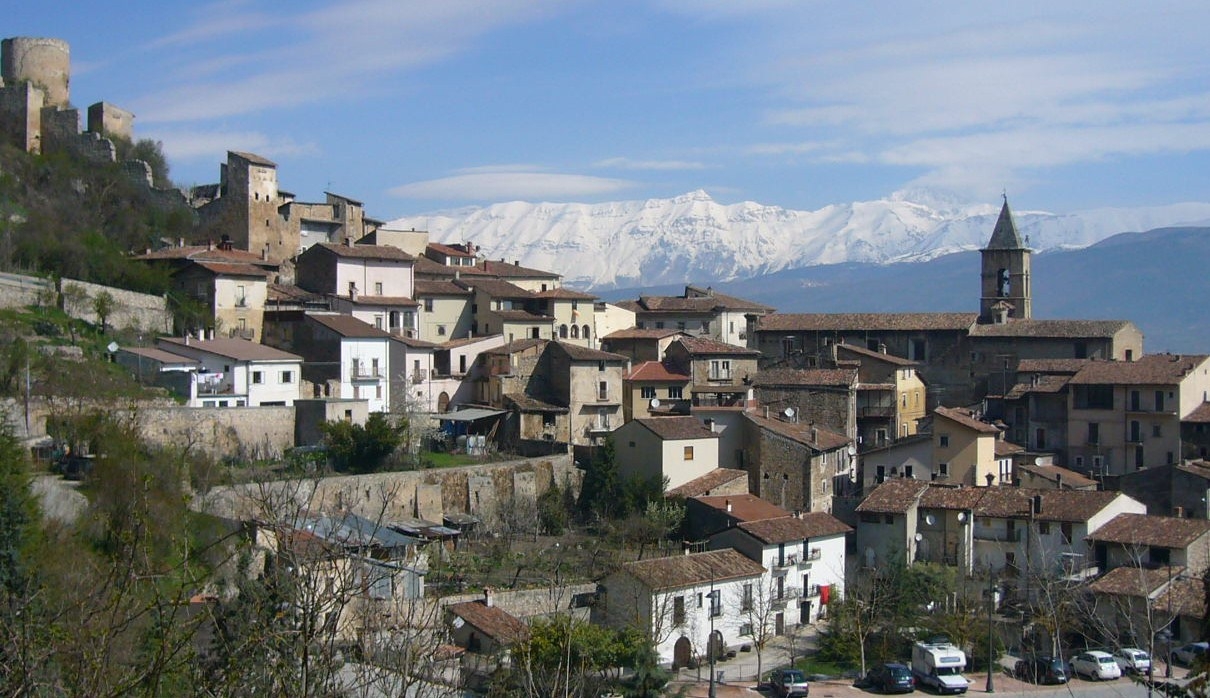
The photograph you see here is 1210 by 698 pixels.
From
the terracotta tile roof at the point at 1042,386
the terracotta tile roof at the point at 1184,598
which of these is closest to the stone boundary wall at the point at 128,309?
the terracotta tile roof at the point at 1042,386

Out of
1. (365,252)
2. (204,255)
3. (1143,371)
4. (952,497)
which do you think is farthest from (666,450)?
(204,255)

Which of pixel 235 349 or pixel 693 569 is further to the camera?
pixel 235 349

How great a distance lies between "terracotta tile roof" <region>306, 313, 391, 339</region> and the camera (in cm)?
4125

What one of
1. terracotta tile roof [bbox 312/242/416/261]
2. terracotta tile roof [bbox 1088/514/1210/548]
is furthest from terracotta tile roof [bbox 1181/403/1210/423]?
terracotta tile roof [bbox 312/242/416/261]

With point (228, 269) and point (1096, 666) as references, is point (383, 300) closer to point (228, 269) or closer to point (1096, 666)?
point (228, 269)

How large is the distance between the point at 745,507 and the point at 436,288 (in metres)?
15.5

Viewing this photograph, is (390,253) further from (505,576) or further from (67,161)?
(505,576)

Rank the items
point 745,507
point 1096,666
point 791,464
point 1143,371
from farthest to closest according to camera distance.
→ point 1143,371 → point 791,464 → point 745,507 → point 1096,666

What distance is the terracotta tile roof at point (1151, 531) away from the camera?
34.1 meters

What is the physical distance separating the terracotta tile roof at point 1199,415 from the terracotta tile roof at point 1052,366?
13.9ft

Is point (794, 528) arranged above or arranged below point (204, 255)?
below

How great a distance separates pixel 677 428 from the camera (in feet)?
130

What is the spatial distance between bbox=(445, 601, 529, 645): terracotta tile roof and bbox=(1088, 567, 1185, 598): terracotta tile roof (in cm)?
1353

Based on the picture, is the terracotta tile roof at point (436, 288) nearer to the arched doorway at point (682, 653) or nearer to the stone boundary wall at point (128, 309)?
the stone boundary wall at point (128, 309)
